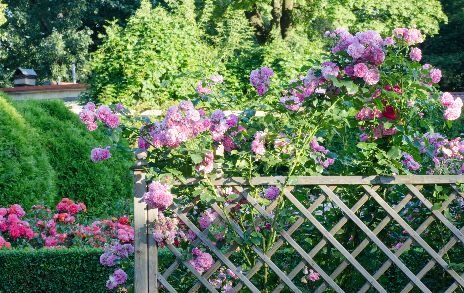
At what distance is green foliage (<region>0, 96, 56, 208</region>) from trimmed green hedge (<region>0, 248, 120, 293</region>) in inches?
106

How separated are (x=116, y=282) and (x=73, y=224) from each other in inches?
146

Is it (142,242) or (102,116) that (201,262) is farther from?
(102,116)

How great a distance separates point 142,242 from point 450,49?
24601mm

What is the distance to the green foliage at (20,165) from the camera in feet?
26.6

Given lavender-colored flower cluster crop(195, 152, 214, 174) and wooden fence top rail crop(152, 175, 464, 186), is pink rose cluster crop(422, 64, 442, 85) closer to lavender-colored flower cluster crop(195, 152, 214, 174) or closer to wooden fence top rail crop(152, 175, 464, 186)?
wooden fence top rail crop(152, 175, 464, 186)

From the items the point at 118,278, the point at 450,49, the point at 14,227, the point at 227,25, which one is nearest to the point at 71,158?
the point at 14,227

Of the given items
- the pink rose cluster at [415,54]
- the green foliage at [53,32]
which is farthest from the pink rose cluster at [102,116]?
the green foliage at [53,32]

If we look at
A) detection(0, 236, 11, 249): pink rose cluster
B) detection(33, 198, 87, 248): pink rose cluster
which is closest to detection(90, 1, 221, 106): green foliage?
detection(33, 198, 87, 248): pink rose cluster

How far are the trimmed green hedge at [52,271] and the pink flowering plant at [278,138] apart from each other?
223cm

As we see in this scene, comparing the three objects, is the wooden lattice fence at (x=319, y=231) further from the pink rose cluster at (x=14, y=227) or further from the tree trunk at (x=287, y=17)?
the tree trunk at (x=287, y=17)

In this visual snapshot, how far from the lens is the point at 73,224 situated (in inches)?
271

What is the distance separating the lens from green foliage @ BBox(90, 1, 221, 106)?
12578 mm

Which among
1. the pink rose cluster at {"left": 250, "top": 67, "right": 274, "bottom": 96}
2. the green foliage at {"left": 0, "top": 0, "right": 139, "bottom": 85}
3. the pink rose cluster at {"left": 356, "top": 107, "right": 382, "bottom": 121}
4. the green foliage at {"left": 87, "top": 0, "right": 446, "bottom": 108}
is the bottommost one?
the green foliage at {"left": 0, "top": 0, "right": 139, "bottom": 85}

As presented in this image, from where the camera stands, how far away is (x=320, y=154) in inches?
127
